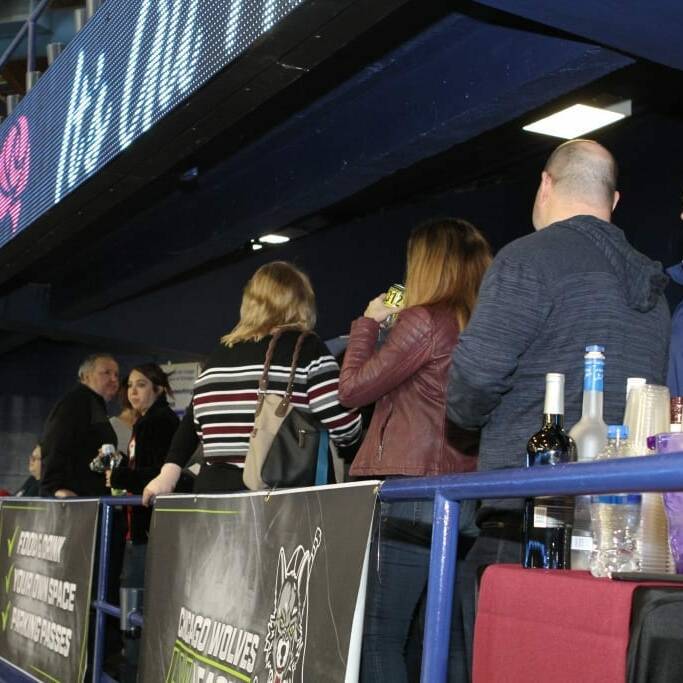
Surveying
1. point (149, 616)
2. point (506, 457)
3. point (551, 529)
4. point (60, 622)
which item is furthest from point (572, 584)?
point (60, 622)

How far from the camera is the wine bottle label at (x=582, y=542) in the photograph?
1.83m

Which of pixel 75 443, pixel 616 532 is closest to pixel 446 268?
pixel 616 532

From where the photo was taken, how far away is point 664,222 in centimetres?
607

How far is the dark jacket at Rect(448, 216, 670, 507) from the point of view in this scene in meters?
2.30

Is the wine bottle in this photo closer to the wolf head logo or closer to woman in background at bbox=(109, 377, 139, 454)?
the wolf head logo

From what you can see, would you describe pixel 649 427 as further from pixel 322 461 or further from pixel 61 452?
pixel 61 452

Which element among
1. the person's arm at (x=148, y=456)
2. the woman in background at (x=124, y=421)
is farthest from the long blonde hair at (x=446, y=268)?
the woman in background at (x=124, y=421)

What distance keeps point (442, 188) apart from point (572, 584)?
6.42 m

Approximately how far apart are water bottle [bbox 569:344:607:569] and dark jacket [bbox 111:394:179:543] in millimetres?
2885

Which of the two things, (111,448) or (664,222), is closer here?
(111,448)

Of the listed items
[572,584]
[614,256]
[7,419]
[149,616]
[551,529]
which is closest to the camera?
[572,584]

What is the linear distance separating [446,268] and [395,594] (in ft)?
2.82

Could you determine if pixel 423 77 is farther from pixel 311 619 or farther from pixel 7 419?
pixel 7 419

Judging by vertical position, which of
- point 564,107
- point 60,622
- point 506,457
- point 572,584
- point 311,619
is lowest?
point 60,622
